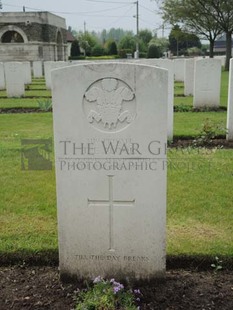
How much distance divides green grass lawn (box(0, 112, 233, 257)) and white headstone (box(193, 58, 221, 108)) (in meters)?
3.97

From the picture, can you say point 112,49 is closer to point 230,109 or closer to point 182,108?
point 182,108

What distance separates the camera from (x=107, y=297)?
2.59 meters

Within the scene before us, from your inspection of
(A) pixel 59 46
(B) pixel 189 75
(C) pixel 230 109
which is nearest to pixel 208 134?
(C) pixel 230 109

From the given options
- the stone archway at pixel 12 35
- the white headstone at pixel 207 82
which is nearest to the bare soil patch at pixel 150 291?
the white headstone at pixel 207 82

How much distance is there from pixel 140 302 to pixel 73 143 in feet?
3.75

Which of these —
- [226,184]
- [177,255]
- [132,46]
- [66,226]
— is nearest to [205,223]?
[177,255]

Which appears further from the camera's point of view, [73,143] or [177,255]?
[177,255]

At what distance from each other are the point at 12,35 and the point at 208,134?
31.7 m

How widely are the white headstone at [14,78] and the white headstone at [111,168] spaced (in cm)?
1190

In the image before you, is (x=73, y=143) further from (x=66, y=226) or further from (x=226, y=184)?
(x=226, y=184)

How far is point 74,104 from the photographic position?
8.84 feet

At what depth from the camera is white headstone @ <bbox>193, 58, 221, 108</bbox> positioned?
1002cm

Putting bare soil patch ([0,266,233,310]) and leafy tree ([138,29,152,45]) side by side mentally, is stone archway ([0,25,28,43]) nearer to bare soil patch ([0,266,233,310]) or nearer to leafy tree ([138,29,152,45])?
bare soil patch ([0,266,233,310])

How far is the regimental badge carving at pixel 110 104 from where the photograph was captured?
8.72 feet
